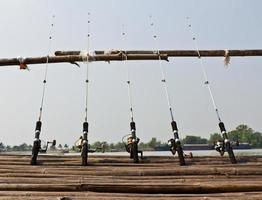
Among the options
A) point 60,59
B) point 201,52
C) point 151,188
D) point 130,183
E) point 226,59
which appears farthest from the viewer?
point 201,52

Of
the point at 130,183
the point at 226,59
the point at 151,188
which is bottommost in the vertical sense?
the point at 151,188

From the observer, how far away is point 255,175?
244 inches

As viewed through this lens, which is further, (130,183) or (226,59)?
(226,59)

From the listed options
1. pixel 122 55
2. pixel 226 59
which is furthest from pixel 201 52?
pixel 122 55

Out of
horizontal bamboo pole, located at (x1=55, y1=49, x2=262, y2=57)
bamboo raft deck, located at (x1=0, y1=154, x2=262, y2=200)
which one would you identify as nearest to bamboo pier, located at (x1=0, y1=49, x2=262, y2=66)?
horizontal bamboo pole, located at (x1=55, y1=49, x2=262, y2=57)

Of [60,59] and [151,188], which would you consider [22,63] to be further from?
[151,188]

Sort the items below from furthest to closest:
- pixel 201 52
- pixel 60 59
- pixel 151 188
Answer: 1. pixel 201 52
2. pixel 60 59
3. pixel 151 188

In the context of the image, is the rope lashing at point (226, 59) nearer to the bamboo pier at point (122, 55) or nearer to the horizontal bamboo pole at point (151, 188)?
the bamboo pier at point (122, 55)

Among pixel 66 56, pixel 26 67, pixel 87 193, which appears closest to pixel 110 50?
pixel 66 56

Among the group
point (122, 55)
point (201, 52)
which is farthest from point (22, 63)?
point (201, 52)

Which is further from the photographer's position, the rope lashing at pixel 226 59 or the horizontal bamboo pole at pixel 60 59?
the rope lashing at pixel 226 59

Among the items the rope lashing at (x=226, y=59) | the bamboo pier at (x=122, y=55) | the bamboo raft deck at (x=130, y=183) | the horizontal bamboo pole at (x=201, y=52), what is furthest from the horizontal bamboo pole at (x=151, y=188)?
the horizontal bamboo pole at (x=201, y=52)

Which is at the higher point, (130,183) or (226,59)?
(226,59)

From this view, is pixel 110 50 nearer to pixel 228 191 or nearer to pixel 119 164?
pixel 119 164
